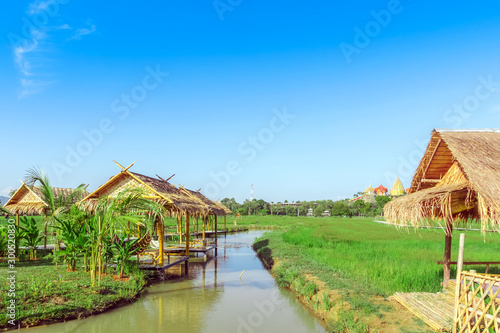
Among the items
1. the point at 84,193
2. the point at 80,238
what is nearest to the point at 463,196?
the point at 80,238

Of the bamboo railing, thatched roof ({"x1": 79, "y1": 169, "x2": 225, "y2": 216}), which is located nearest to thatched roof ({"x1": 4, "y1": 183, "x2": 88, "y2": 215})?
thatched roof ({"x1": 79, "y1": 169, "x2": 225, "y2": 216})

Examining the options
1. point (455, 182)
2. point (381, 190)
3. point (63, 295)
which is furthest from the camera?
point (381, 190)

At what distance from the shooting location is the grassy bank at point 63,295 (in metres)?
5.42

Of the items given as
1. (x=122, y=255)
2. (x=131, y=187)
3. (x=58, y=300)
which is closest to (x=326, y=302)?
(x=122, y=255)

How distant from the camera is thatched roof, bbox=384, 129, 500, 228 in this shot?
179 inches

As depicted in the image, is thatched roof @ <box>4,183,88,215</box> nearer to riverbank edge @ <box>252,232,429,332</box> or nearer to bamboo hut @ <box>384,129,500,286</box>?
riverbank edge @ <box>252,232,429,332</box>

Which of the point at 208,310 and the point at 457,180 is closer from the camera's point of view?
the point at 457,180

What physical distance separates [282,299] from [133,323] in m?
3.24

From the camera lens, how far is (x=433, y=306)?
16.9 feet

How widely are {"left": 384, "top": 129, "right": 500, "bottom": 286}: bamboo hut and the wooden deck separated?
0.67 m

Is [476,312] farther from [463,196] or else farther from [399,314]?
[463,196]

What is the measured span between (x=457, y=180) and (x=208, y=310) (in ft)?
16.7

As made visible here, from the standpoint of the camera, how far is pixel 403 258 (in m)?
10.0

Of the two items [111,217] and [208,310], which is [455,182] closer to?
[208,310]
